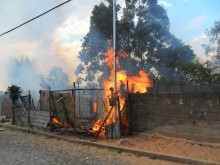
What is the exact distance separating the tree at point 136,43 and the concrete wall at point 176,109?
15083 mm

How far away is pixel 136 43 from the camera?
2959 cm

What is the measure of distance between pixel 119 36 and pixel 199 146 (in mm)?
19847

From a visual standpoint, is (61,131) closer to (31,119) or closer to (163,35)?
(31,119)

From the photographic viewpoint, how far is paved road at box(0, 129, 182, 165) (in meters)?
9.86

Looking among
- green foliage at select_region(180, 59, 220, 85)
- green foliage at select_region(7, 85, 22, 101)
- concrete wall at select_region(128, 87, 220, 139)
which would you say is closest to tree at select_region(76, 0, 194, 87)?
green foliage at select_region(180, 59, 220, 85)

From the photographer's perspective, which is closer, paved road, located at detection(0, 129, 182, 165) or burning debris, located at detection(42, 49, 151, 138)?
paved road, located at detection(0, 129, 182, 165)

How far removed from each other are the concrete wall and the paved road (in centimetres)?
210

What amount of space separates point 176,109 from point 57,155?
14.4 ft

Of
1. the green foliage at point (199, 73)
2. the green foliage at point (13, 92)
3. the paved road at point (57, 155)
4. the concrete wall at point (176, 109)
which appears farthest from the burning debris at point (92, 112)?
the green foliage at point (199, 73)

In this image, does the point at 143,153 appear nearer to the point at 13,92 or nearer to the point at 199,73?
the point at 13,92

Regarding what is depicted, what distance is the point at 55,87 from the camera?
50.2 meters

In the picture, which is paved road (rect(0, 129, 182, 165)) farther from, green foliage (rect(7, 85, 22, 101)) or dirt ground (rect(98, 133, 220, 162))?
green foliage (rect(7, 85, 22, 101))

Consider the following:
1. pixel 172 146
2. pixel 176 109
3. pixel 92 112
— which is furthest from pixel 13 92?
pixel 172 146

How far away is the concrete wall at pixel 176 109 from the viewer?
36.2ft
